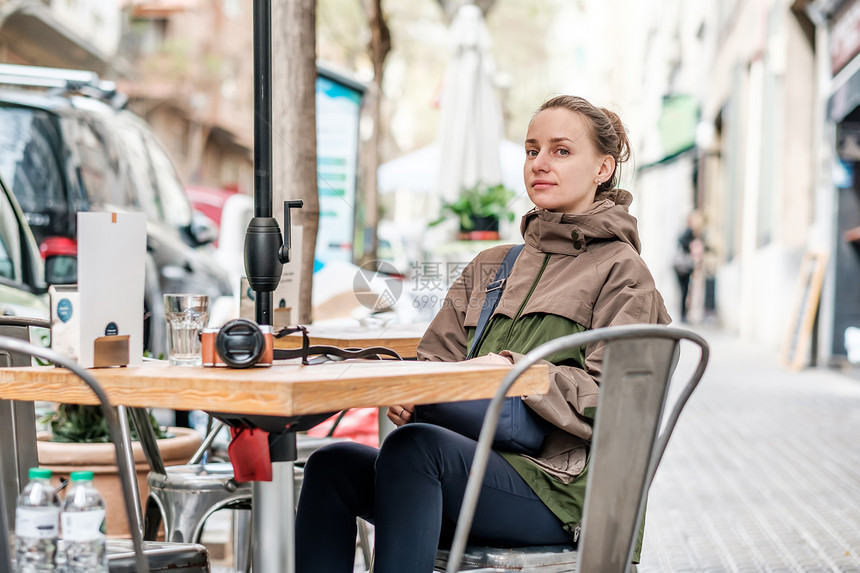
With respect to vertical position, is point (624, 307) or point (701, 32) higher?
point (701, 32)

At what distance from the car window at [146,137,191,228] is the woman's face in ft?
20.0

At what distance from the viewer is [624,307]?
2.34 m

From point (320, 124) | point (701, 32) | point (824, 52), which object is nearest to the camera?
point (320, 124)

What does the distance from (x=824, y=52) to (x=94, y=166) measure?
7.74 meters

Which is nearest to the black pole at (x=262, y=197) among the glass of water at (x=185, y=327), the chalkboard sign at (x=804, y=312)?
the glass of water at (x=185, y=327)

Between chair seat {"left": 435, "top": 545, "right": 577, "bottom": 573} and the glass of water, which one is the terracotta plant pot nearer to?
the glass of water

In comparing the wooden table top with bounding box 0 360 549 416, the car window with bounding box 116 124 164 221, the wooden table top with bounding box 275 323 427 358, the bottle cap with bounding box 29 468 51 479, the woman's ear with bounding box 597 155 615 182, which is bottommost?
the bottle cap with bounding box 29 468 51 479

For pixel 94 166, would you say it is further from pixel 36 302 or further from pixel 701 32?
pixel 701 32

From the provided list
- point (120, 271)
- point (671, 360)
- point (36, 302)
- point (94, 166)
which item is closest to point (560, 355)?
point (671, 360)

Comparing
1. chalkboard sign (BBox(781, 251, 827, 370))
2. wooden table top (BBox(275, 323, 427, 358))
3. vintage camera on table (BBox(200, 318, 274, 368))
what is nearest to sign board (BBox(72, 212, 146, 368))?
vintage camera on table (BBox(200, 318, 274, 368))

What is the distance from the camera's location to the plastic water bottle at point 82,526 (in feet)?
6.20

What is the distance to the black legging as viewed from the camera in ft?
7.13

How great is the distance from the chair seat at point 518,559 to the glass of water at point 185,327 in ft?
2.25

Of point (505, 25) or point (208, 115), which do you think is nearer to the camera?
point (505, 25)
